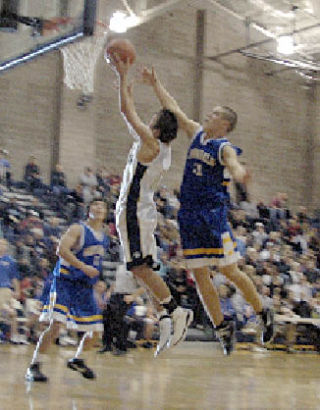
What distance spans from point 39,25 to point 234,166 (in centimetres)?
299

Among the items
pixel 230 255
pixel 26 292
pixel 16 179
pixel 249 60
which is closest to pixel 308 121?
pixel 249 60

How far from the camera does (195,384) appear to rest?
7676 mm

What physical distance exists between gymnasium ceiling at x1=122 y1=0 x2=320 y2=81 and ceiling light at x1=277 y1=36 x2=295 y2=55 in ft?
0.51

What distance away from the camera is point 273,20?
19.0 meters

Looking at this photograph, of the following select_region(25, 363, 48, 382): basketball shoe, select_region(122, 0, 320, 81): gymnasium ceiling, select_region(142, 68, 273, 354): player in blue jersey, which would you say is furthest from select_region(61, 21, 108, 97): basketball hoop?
select_region(142, 68, 273, 354): player in blue jersey

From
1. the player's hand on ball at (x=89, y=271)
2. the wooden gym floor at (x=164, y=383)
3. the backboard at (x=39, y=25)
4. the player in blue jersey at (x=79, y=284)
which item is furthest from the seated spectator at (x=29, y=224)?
the player's hand on ball at (x=89, y=271)

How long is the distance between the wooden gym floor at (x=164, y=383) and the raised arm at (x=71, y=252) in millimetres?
1104

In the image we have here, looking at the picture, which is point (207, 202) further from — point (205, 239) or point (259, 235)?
point (259, 235)

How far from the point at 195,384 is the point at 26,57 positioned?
3.81 m

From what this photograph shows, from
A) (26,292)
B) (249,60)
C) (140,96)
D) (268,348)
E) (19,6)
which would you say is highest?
(249,60)

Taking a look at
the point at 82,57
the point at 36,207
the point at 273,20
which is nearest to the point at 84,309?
the point at 82,57

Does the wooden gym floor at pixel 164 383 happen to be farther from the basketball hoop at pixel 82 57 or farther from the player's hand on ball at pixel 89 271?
the basketball hoop at pixel 82 57

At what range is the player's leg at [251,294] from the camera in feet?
18.4

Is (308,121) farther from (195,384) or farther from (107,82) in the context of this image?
(195,384)
